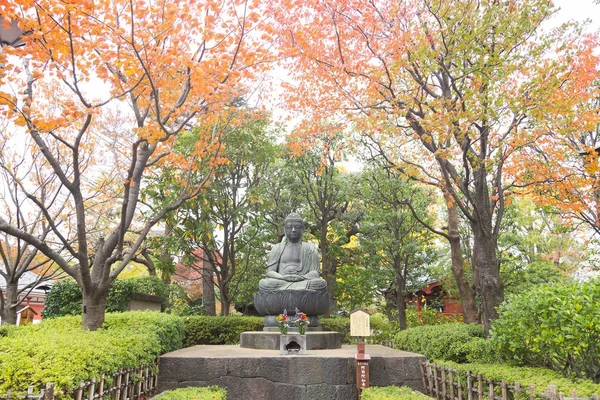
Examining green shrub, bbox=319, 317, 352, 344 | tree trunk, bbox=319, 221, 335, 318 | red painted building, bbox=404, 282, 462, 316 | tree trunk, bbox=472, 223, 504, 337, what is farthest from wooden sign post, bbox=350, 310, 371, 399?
red painted building, bbox=404, 282, 462, 316

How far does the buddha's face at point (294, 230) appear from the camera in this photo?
1085cm

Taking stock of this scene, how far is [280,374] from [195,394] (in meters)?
1.56

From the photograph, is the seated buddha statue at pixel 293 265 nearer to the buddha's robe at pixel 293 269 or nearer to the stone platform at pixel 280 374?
the buddha's robe at pixel 293 269

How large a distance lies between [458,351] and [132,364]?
5.26m

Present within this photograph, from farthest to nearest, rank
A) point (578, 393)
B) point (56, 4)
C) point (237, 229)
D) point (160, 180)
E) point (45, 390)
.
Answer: point (237, 229) < point (160, 180) < point (56, 4) < point (578, 393) < point (45, 390)

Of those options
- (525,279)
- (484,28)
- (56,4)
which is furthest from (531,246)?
(56,4)

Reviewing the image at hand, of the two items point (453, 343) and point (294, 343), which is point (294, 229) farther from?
point (453, 343)

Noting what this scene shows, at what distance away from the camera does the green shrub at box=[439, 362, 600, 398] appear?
4363 mm

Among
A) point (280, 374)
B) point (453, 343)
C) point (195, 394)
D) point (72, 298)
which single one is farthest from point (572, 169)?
point (72, 298)

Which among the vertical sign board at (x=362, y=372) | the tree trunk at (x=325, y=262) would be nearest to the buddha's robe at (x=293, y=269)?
the vertical sign board at (x=362, y=372)

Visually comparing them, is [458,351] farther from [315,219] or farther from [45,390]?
[315,219]

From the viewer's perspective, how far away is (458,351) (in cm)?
769

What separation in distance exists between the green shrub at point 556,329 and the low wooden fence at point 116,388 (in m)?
4.90

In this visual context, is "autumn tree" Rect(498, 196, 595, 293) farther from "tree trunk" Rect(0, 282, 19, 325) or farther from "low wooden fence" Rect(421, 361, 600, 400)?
"tree trunk" Rect(0, 282, 19, 325)
